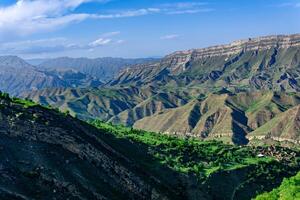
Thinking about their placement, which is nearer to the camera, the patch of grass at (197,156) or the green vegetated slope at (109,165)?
the green vegetated slope at (109,165)

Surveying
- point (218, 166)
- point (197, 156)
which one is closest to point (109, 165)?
point (218, 166)

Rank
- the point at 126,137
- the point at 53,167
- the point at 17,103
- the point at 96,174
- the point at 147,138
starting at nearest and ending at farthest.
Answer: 1. the point at 53,167
2. the point at 96,174
3. the point at 17,103
4. the point at 126,137
5. the point at 147,138

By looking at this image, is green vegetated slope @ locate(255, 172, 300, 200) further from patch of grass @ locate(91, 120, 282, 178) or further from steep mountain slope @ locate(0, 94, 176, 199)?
patch of grass @ locate(91, 120, 282, 178)

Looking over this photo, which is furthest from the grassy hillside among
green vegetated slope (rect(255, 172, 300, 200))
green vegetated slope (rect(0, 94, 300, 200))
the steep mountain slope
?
green vegetated slope (rect(255, 172, 300, 200))

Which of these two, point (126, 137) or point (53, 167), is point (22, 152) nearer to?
point (53, 167)

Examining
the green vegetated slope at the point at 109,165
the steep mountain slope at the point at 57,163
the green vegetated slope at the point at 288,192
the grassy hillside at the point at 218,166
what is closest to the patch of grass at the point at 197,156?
the grassy hillside at the point at 218,166

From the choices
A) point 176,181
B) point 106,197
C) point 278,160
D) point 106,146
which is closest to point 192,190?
Result: point 176,181

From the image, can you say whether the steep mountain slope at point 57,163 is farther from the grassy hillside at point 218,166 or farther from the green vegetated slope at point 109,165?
the grassy hillside at point 218,166

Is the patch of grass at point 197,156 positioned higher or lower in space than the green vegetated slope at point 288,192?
lower

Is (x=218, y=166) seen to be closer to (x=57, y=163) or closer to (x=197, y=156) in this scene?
(x=197, y=156)
